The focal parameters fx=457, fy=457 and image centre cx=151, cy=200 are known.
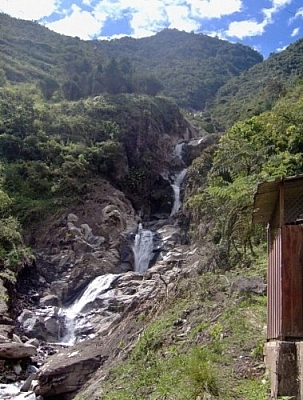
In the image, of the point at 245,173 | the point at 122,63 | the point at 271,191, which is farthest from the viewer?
the point at 122,63

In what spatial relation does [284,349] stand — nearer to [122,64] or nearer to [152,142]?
[152,142]

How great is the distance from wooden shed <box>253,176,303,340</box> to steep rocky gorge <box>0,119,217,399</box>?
5069 mm

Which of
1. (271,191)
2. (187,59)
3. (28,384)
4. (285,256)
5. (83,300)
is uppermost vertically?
(187,59)

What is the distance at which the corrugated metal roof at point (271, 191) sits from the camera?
7.97 meters

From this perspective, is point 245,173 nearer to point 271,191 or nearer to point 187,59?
point 271,191

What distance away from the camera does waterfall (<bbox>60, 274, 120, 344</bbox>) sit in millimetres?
19891

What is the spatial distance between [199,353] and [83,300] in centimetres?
1566

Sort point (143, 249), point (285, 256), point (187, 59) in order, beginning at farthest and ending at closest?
point (187, 59) < point (143, 249) < point (285, 256)

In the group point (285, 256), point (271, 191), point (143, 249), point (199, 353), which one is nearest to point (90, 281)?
point (143, 249)

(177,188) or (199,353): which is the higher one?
(177,188)

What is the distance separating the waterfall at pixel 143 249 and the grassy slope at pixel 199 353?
14.9 meters

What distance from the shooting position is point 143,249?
94.3ft

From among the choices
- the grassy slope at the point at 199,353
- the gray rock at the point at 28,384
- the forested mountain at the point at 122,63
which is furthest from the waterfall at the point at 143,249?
the forested mountain at the point at 122,63

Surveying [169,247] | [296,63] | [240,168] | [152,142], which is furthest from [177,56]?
[240,168]
